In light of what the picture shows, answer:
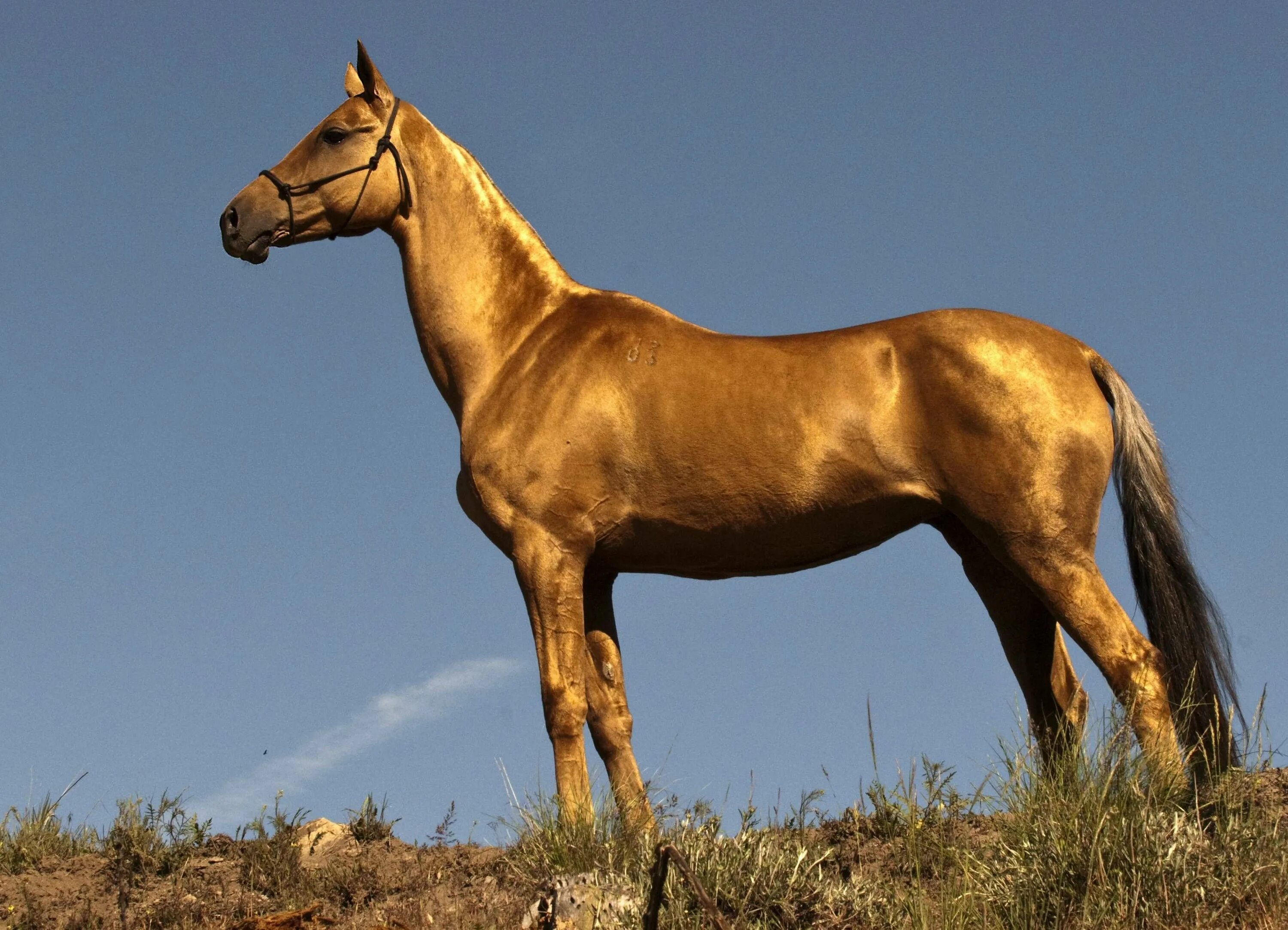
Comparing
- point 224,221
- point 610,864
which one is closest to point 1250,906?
point 610,864

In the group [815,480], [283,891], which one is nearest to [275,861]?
[283,891]

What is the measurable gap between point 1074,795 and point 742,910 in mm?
1406

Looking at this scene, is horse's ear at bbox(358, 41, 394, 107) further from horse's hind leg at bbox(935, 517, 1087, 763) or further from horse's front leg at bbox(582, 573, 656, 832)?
horse's hind leg at bbox(935, 517, 1087, 763)

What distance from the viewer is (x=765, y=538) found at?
22.6 ft

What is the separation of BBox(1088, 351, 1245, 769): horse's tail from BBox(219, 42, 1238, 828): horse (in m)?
0.01

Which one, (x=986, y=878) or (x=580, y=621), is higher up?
(x=580, y=621)

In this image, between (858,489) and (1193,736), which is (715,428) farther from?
(1193,736)

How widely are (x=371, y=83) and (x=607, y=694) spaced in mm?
3668

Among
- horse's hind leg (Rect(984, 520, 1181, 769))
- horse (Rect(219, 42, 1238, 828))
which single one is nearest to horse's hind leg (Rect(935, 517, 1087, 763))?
horse (Rect(219, 42, 1238, 828))

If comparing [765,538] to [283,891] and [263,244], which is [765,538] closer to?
[283,891]

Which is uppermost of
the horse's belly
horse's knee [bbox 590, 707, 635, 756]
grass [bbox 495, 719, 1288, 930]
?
the horse's belly

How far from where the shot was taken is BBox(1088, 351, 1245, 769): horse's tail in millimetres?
6324

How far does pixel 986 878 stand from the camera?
5602 millimetres

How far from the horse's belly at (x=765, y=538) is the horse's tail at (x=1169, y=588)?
1048 mm
